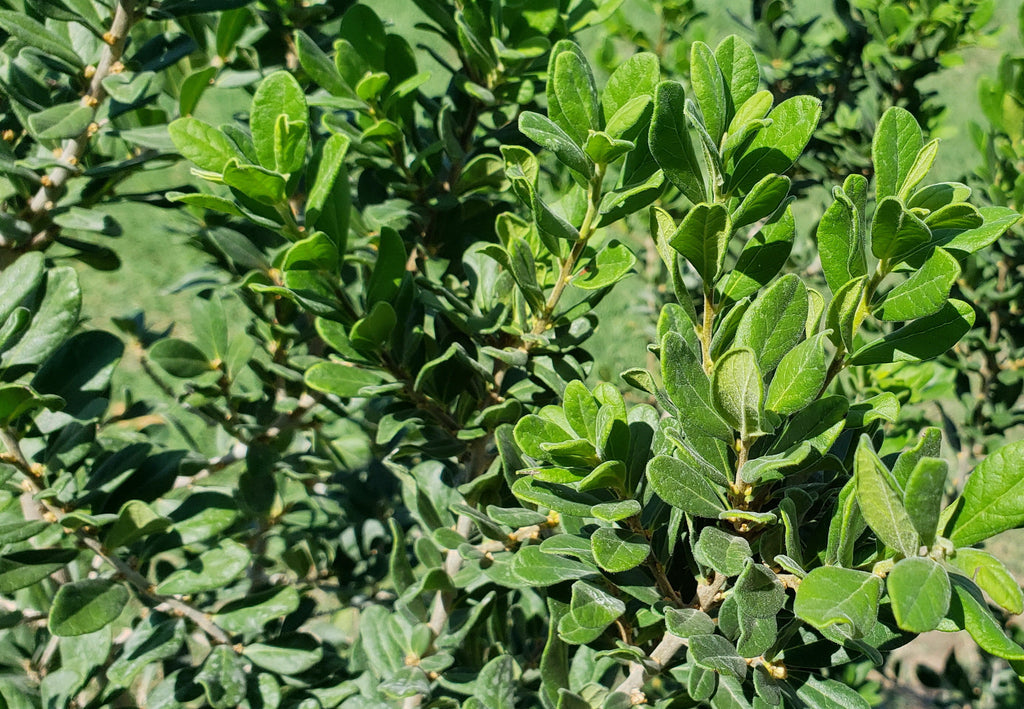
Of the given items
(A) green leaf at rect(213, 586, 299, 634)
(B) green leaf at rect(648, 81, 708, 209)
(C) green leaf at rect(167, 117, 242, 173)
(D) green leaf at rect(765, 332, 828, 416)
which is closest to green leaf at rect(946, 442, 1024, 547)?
(D) green leaf at rect(765, 332, 828, 416)

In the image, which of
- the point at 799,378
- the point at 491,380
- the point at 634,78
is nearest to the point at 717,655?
the point at 799,378

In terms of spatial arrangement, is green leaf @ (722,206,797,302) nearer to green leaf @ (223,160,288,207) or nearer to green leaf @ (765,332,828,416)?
green leaf @ (765,332,828,416)

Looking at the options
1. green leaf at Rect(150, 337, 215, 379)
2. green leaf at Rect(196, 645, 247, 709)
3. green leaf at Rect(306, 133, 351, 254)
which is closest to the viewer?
green leaf at Rect(306, 133, 351, 254)

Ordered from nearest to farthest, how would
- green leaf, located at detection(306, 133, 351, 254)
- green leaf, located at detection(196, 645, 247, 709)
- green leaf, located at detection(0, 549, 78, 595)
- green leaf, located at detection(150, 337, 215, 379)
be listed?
green leaf, located at detection(306, 133, 351, 254)
green leaf, located at detection(0, 549, 78, 595)
green leaf, located at detection(196, 645, 247, 709)
green leaf, located at detection(150, 337, 215, 379)

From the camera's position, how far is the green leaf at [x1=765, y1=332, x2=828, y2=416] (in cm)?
72

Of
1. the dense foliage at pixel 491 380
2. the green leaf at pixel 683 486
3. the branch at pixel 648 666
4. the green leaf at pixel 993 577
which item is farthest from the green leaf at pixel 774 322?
the branch at pixel 648 666

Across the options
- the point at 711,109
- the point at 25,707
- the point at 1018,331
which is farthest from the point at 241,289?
the point at 1018,331

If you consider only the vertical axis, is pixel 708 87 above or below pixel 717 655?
above

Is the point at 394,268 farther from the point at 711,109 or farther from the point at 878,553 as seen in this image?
the point at 878,553

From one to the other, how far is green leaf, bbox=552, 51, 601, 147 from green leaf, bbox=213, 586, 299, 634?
0.79 metres

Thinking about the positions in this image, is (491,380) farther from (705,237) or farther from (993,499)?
(993,499)

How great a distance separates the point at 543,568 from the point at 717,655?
0.19m

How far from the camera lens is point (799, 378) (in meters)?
0.74

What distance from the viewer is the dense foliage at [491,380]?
2.55 ft
